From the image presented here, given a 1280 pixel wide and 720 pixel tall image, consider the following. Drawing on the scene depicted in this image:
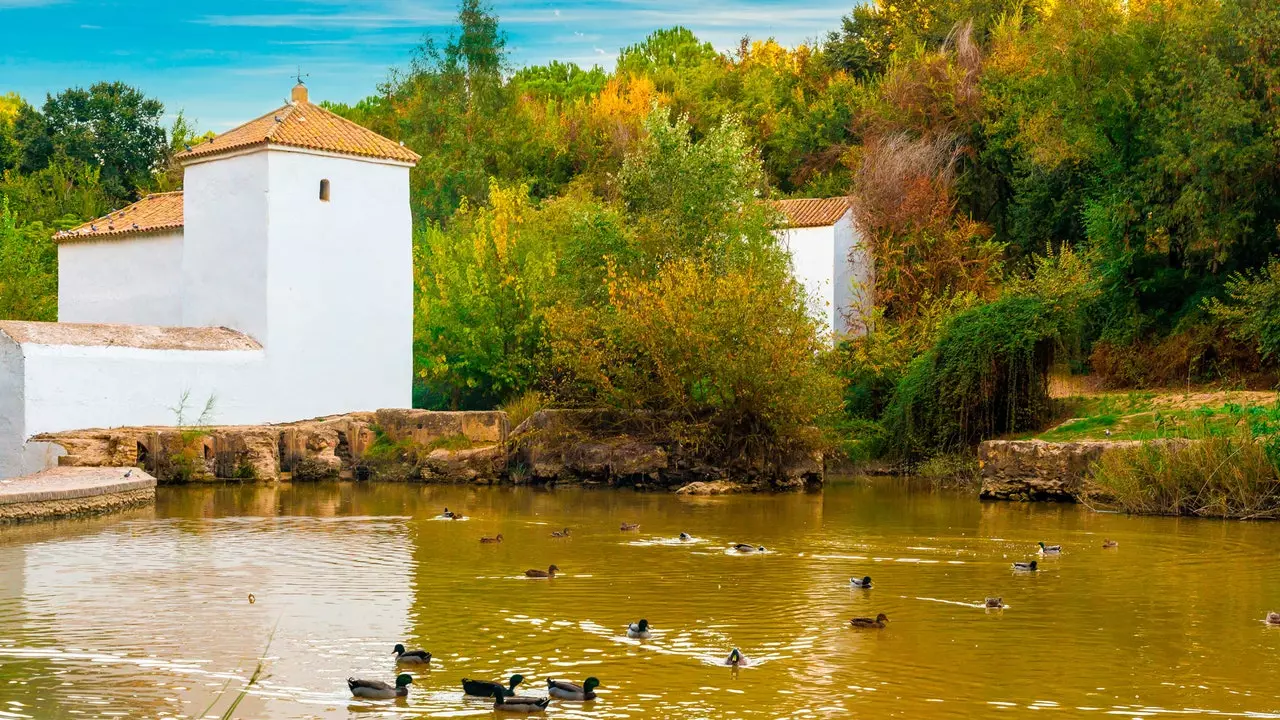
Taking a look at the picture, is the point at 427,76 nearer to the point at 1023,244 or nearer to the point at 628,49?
the point at 628,49

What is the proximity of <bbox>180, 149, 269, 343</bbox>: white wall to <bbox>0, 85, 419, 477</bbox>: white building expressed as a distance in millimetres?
32

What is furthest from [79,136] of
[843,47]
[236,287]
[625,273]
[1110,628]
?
[1110,628]

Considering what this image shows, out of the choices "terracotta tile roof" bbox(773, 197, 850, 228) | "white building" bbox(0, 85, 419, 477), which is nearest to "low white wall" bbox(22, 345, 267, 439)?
"white building" bbox(0, 85, 419, 477)

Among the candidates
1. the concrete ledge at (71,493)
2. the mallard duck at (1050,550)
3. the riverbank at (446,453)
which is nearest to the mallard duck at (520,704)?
the mallard duck at (1050,550)

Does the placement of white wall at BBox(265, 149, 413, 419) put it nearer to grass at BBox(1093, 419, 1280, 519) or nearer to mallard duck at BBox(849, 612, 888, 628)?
grass at BBox(1093, 419, 1280, 519)

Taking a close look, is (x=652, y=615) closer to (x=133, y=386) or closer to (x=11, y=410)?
(x=11, y=410)

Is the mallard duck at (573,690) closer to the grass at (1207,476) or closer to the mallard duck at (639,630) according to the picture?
the mallard duck at (639,630)

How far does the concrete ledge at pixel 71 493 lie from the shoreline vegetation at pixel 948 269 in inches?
311

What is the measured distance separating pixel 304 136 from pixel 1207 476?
20.0m

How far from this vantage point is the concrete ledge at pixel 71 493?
18.9 meters

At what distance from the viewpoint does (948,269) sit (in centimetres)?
3738

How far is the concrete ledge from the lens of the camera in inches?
742

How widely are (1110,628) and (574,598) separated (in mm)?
4564

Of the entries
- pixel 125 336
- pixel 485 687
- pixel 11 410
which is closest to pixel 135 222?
pixel 125 336
